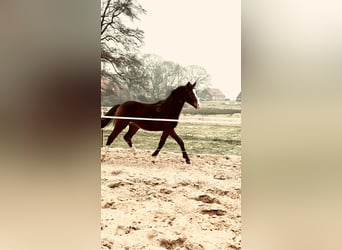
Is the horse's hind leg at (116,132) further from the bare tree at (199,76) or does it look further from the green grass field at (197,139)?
the bare tree at (199,76)

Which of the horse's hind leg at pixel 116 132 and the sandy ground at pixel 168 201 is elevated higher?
the horse's hind leg at pixel 116 132

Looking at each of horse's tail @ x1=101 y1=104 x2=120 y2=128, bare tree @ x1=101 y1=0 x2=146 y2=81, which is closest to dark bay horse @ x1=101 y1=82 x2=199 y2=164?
horse's tail @ x1=101 y1=104 x2=120 y2=128

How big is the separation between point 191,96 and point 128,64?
1.11ft

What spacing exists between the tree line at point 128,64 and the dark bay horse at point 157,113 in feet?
0.11

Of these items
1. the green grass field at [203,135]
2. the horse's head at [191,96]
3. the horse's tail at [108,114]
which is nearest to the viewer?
the green grass field at [203,135]

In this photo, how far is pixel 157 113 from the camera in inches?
71.0

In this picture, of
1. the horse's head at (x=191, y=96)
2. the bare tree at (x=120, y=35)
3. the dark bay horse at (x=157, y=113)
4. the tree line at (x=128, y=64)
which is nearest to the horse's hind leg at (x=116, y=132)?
the dark bay horse at (x=157, y=113)

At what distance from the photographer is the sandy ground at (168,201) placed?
5.42ft

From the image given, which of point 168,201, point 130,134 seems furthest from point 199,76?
point 168,201

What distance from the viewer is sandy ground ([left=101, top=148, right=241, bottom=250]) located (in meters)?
1.65

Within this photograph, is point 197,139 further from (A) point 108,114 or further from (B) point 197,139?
(A) point 108,114
